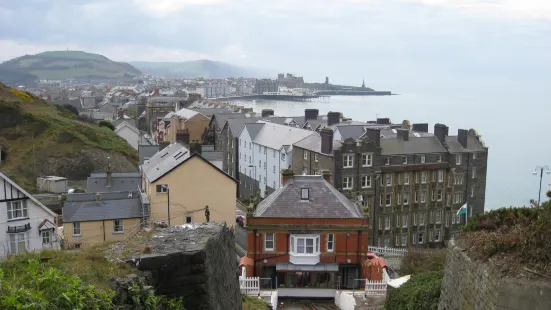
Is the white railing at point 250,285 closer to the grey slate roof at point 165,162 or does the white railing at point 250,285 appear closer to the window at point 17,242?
the grey slate roof at point 165,162

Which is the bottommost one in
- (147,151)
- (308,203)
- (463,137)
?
(308,203)

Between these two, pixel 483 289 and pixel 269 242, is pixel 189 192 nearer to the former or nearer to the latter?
pixel 269 242

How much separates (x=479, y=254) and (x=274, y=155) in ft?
135

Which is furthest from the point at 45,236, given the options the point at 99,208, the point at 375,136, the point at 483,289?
the point at 375,136

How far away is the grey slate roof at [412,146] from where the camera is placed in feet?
141

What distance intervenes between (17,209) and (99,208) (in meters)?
4.84

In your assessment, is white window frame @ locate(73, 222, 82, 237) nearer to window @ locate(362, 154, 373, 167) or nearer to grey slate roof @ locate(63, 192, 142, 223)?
grey slate roof @ locate(63, 192, 142, 223)

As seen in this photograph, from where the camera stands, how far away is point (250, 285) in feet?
82.1

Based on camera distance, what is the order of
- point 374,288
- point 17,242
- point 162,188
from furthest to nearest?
point 162,188, point 374,288, point 17,242

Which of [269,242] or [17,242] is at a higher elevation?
[17,242]

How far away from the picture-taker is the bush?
15.5 m

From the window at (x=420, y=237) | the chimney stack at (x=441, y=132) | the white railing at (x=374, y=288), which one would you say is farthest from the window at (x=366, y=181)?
the white railing at (x=374, y=288)

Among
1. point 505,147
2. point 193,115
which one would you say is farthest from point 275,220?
point 505,147

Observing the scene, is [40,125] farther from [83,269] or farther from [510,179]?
[510,179]
